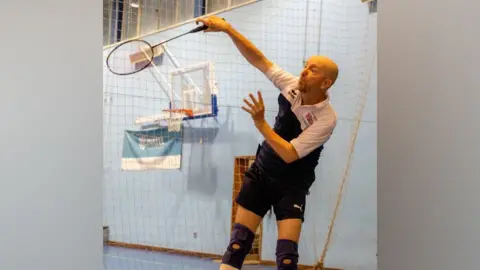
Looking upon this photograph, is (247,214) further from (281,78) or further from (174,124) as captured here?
(174,124)

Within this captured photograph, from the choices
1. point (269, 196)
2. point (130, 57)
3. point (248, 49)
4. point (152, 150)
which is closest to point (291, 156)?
point (269, 196)

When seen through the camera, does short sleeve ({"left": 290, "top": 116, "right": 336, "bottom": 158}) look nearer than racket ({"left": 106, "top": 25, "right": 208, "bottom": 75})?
Yes

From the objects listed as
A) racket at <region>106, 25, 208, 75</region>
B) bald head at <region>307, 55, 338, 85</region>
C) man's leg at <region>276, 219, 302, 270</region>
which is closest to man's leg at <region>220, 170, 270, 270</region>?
man's leg at <region>276, 219, 302, 270</region>

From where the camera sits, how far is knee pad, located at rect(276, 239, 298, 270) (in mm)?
1749

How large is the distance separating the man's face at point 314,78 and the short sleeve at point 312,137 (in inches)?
5.2

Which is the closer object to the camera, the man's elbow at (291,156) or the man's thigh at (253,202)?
the man's elbow at (291,156)

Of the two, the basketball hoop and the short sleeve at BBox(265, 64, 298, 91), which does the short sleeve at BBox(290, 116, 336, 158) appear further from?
the basketball hoop

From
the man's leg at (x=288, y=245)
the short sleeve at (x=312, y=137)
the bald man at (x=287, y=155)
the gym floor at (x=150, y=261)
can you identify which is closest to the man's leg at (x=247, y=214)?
the bald man at (x=287, y=155)

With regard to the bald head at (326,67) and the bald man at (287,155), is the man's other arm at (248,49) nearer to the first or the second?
the bald man at (287,155)

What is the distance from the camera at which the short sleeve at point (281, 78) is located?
1.88 meters

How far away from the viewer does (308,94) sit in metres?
1.80

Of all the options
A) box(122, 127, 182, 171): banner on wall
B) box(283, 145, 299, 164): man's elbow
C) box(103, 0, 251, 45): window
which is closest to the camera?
box(283, 145, 299, 164): man's elbow

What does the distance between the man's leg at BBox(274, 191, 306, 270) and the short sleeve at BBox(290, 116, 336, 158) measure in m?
0.20
